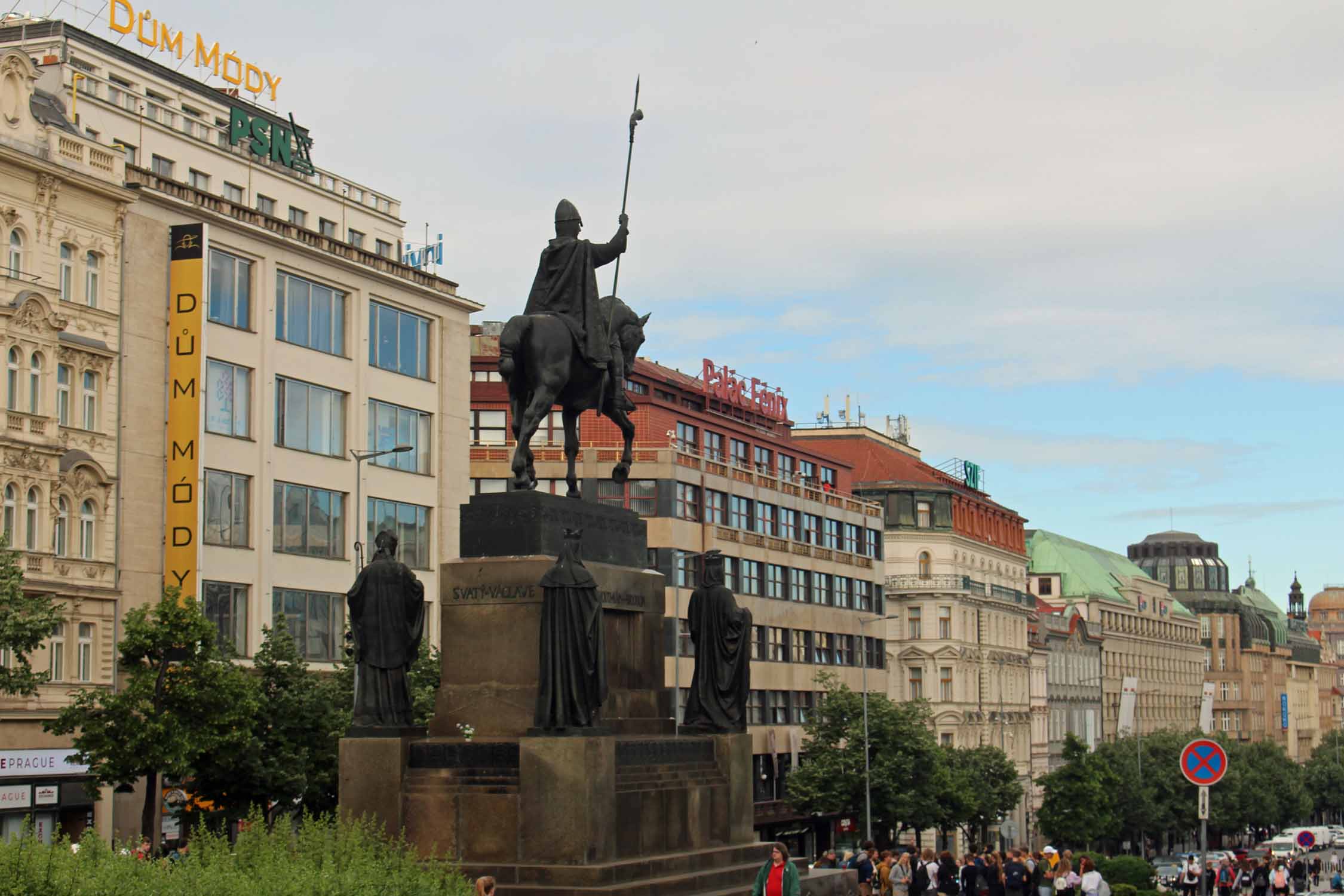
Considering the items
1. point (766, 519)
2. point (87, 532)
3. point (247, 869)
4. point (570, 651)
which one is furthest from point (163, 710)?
point (766, 519)

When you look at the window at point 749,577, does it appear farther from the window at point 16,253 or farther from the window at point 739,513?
the window at point 16,253

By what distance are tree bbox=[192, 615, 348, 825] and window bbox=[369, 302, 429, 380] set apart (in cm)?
2067

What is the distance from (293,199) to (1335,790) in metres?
147

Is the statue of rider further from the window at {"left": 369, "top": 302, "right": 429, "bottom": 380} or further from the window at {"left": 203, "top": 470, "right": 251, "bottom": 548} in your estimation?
the window at {"left": 369, "top": 302, "right": 429, "bottom": 380}

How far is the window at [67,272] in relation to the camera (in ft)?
188

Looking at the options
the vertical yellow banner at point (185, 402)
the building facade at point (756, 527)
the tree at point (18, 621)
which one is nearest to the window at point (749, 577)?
the building facade at point (756, 527)

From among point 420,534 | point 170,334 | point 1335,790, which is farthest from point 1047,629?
point 170,334

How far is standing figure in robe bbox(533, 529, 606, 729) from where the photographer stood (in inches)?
901

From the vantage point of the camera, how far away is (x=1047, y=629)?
489ft

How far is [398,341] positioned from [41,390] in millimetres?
18513

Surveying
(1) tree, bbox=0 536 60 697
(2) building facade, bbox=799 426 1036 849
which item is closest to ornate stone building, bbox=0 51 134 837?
(1) tree, bbox=0 536 60 697

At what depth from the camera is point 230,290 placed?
63.9m

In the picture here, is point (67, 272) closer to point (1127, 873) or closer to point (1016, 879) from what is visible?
point (1016, 879)

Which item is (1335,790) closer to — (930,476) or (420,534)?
(930,476)
